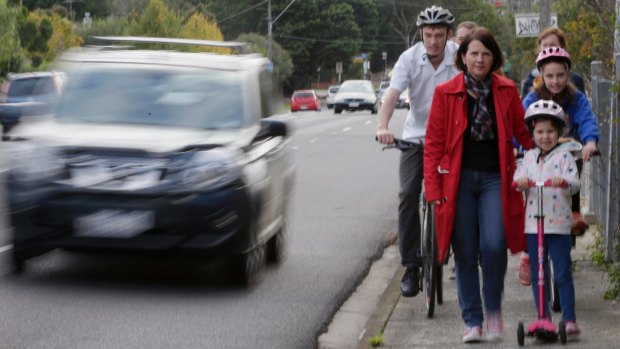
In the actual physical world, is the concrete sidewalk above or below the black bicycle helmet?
below

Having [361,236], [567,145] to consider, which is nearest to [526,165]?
[567,145]

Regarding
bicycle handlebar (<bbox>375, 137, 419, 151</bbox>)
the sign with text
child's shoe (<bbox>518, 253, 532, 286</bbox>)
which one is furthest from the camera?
the sign with text

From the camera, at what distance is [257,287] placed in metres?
10.1

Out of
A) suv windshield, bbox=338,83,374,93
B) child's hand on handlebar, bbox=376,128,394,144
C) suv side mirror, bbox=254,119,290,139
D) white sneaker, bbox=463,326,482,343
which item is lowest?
suv windshield, bbox=338,83,374,93

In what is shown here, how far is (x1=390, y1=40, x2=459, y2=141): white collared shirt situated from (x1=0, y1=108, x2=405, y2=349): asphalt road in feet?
4.79

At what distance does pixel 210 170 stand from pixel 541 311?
9.89 feet

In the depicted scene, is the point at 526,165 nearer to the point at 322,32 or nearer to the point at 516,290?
the point at 516,290

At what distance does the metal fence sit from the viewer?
909 cm

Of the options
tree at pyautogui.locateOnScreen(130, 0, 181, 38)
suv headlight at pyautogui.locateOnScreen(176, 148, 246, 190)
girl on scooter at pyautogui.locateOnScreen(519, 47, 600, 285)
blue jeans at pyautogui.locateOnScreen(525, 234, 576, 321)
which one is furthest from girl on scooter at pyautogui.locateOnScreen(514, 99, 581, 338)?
tree at pyautogui.locateOnScreen(130, 0, 181, 38)

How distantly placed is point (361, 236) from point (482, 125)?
250 inches

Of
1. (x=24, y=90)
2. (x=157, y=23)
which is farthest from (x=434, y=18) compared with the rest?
(x=157, y=23)

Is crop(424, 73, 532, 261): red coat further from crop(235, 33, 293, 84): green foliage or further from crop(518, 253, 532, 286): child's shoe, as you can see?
crop(235, 33, 293, 84): green foliage

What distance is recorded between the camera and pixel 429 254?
867 cm

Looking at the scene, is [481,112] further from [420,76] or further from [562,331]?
[420,76]
